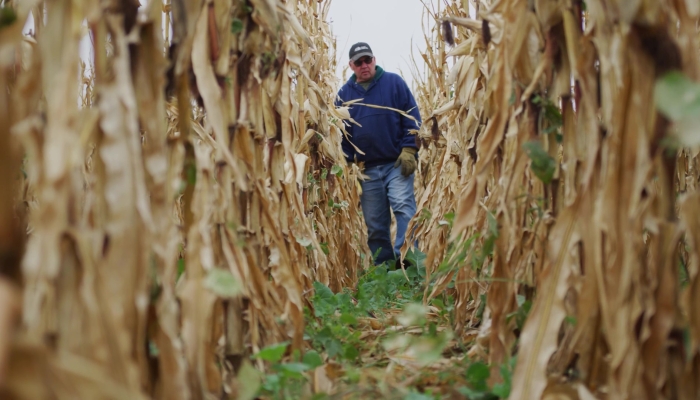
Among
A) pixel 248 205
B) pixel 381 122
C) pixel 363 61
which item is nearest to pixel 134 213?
pixel 248 205

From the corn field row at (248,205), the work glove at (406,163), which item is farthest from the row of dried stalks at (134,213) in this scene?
the work glove at (406,163)

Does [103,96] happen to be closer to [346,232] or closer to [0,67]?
[0,67]

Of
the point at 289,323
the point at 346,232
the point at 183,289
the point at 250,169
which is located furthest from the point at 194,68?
the point at 346,232

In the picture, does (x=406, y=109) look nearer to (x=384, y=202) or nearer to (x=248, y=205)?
(x=384, y=202)

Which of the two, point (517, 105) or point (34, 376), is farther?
point (517, 105)

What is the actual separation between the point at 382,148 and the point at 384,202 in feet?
1.01

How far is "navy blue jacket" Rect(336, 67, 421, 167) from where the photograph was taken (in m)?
3.46

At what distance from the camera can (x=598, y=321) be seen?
0.82m

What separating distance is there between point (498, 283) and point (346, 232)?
236 centimetres

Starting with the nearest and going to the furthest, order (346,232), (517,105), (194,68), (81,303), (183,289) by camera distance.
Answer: (81,303)
(183,289)
(194,68)
(517,105)
(346,232)

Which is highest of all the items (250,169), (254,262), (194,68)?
(194,68)

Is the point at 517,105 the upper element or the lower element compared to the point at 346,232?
upper

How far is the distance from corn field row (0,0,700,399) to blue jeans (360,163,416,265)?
6.94 ft

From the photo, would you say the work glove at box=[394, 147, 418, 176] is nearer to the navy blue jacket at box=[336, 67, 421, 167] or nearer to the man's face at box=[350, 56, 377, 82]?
the navy blue jacket at box=[336, 67, 421, 167]
